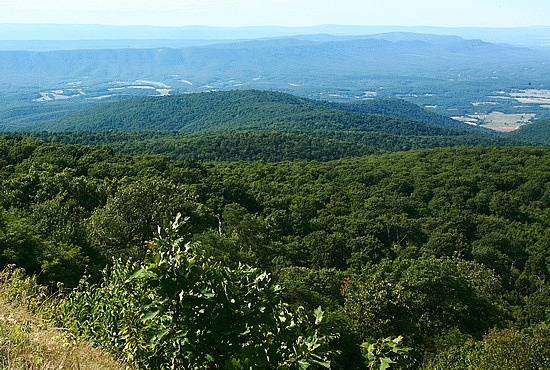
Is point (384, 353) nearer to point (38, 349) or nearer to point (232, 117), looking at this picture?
point (38, 349)

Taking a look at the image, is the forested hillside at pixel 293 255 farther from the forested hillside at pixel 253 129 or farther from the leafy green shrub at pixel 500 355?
the forested hillside at pixel 253 129

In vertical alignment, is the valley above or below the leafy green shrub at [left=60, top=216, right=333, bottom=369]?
below

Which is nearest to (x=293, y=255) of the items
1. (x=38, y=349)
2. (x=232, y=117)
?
(x=38, y=349)

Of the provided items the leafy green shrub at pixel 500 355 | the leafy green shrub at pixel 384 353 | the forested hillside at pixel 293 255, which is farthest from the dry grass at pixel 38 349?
the leafy green shrub at pixel 500 355

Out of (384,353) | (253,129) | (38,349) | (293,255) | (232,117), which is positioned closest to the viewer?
(384,353)

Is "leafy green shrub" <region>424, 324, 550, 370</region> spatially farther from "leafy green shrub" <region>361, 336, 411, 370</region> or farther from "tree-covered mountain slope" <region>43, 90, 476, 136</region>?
"tree-covered mountain slope" <region>43, 90, 476, 136</region>

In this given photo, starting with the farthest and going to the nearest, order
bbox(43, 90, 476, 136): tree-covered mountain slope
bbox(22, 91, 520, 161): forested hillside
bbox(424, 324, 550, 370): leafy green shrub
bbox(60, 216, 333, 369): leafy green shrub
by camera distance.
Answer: bbox(43, 90, 476, 136): tree-covered mountain slope, bbox(22, 91, 520, 161): forested hillside, bbox(424, 324, 550, 370): leafy green shrub, bbox(60, 216, 333, 369): leafy green shrub

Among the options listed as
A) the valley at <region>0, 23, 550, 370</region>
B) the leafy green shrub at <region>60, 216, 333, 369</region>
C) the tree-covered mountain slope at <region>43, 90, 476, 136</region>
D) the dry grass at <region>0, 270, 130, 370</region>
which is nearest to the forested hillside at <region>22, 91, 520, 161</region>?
the tree-covered mountain slope at <region>43, 90, 476, 136</region>

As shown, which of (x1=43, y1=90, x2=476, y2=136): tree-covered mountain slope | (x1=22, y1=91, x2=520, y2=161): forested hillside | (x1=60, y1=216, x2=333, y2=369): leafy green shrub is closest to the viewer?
(x1=60, y1=216, x2=333, y2=369): leafy green shrub
